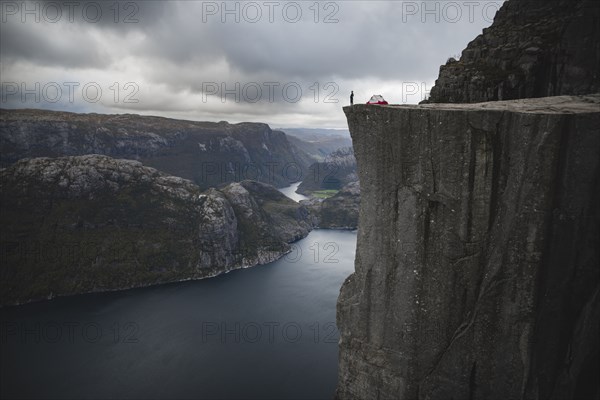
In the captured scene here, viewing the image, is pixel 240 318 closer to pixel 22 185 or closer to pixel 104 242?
pixel 104 242

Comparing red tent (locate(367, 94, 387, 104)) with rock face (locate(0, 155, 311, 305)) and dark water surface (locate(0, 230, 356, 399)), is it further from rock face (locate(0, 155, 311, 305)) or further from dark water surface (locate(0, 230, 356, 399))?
rock face (locate(0, 155, 311, 305))

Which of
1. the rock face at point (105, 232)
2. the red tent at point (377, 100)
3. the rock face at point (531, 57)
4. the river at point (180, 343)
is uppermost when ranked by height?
the rock face at point (531, 57)

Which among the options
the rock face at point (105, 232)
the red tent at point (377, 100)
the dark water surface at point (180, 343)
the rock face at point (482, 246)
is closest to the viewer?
the rock face at point (482, 246)

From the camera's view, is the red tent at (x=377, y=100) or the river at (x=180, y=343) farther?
the river at (x=180, y=343)

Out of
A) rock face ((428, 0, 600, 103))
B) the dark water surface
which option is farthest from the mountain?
the dark water surface

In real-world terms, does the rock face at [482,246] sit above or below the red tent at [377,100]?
below

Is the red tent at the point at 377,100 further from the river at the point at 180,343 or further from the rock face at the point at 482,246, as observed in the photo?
the river at the point at 180,343

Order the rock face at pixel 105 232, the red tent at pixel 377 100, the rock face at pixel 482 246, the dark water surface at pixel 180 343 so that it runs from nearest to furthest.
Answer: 1. the rock face at pixel 482 246
2. the red tent at pixel 377 100
3. the dark water surface at pixel 180 343
4. the rock face at pixel 105 232

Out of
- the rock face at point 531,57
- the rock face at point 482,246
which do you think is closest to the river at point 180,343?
the rock face at point 482,246

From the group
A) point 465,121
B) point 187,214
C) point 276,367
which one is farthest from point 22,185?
point 465,121
